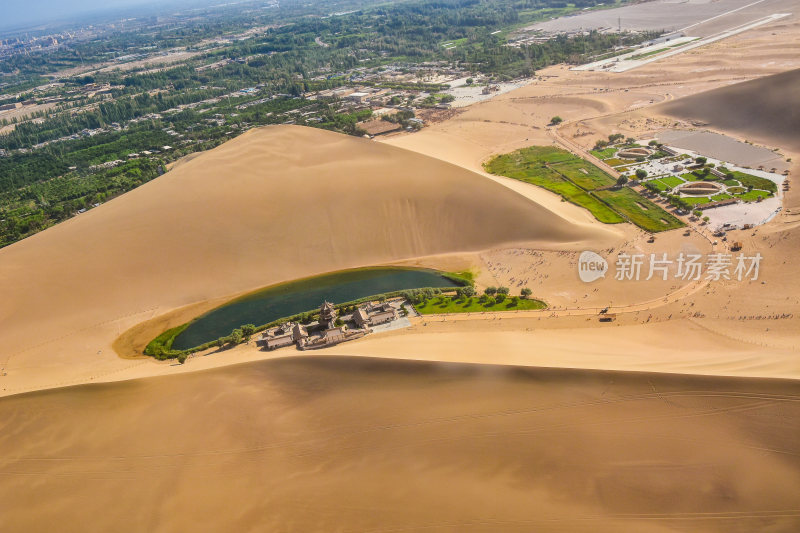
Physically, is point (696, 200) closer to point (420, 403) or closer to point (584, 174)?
point (584, 174)

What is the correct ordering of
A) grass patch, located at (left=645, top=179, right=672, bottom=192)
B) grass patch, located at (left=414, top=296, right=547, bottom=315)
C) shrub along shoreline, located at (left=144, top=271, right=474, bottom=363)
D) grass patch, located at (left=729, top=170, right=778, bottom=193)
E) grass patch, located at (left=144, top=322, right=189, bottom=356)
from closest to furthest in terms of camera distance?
1. shrub along shoreline, located at (left=144, top=271, right=474, bottom=363)
2. grass patch, located at (left=144, top=322, right=189, bottom=356)
3. grass patch, located at (left=414, top=296, right=547, bottom=315)
4. grass patch, located at (left=729, top=170, right=778, bottom=193)
5. grass patch, located at (left=645, top=179, right=672, bottom=192)

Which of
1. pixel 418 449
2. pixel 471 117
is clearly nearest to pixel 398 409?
pixel 418 449

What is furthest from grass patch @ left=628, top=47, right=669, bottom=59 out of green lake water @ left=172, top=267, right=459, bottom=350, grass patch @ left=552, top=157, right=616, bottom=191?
green lake water @ left=172, top=267, right=459, bottom=350

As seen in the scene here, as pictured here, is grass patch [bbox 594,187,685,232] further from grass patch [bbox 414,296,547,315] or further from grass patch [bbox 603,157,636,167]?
grass patch [bbox 414,296,547,315]

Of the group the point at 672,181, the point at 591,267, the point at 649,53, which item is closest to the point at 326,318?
the point at 591,267

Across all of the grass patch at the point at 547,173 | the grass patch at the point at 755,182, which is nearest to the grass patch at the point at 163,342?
the grass patch at the point at 547,173

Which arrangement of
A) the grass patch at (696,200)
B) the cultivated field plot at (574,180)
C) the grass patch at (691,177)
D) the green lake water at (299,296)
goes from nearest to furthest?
1. the green lake water at (299,296)
2. the cultivated field plot at (574,180)
3. the grass patch at (696,200)
4. the grass patch at (691,177)

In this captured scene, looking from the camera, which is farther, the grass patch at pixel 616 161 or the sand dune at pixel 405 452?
the grass patch at pixel 616 161

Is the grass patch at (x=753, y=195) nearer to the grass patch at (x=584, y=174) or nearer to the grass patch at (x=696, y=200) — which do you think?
the grass patch at (x=696, y=200)
